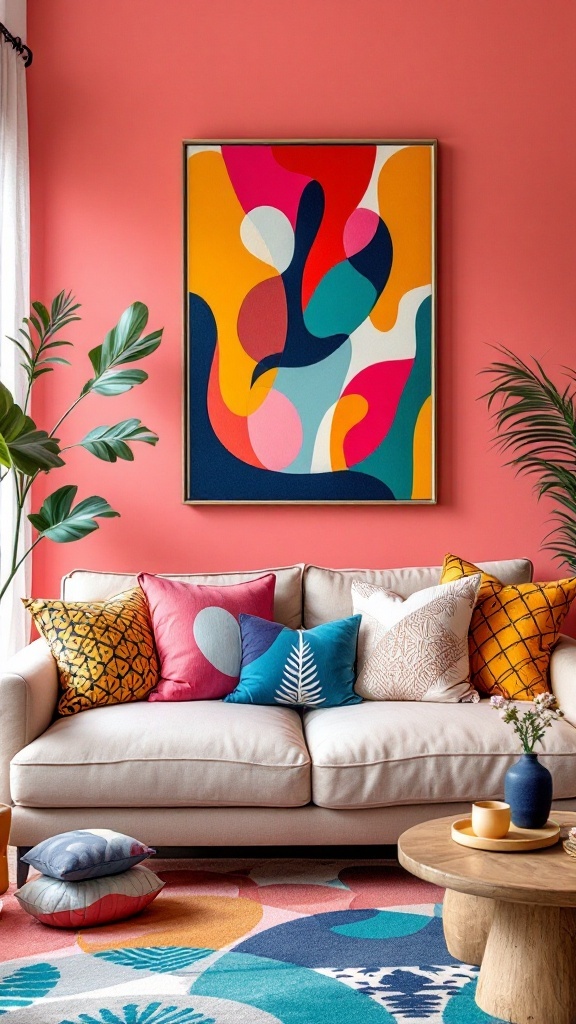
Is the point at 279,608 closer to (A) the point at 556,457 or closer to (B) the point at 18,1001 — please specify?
(A) the point at 556,457

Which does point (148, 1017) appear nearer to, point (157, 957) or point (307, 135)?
point (157, 957)

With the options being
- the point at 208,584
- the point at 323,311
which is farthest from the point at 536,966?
the point at 323,311

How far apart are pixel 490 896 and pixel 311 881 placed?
42.7 inches

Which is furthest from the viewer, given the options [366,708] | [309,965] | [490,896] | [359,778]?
[366,708]

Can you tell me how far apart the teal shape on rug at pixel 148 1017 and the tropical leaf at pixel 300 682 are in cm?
126

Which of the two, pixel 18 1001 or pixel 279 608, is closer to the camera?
pixel 18 1001

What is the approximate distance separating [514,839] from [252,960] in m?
0.69

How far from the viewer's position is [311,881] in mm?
2871

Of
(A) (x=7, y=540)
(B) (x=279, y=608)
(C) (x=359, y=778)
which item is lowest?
(C) (x=359, y=778)

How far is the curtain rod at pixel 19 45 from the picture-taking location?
363 centimetres

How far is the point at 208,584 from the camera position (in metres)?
3.61

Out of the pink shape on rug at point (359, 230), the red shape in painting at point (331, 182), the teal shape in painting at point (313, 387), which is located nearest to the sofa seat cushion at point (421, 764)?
the teal shape in painting at point (313, 387)

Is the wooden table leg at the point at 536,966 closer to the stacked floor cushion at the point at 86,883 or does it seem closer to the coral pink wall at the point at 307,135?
the stacked floor cushion at the point at 86,883

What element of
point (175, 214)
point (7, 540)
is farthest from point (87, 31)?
point (7, 540)
